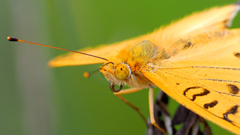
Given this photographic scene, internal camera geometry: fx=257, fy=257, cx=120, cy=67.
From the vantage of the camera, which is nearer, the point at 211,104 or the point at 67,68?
the point at 211,104

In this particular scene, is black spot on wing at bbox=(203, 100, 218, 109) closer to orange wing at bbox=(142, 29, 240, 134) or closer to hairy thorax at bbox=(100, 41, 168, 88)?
orange wing at bbox=(142, 29, 240, 134)

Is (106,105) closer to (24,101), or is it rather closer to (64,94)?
(64,94)

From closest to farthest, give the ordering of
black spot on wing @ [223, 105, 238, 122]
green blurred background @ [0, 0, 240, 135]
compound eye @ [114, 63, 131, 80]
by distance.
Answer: black spot on wing @ [223, 105, 238, 122] → compound eye @ [114, 63, 131, 80] → green blurred background @ [0, 0, 240, 135]

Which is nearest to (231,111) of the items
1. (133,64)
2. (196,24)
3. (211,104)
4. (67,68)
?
(211,104)

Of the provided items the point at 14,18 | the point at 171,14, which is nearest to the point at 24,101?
the point at 14,18

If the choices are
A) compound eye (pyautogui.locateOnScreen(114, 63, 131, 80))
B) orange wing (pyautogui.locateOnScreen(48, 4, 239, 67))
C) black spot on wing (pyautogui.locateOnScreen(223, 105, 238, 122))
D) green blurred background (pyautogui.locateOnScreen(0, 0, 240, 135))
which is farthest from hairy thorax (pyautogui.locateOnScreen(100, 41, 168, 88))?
green blurred background (pyautogui.locateOnScreen(0, 0, 240, 135))

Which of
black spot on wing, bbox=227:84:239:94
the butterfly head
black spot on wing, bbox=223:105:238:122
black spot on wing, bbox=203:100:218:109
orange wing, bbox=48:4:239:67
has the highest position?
orange wing, bbox=48:4:239:67

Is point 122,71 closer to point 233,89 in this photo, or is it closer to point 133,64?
point 133,64
